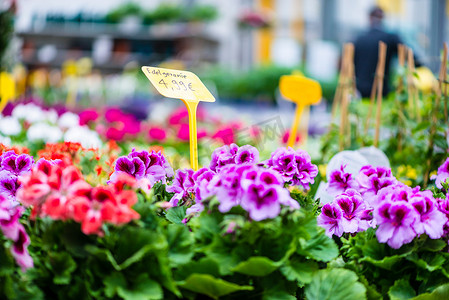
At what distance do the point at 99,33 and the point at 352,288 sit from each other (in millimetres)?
7275

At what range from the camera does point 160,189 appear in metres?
1.01

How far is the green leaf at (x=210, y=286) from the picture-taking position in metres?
0.75

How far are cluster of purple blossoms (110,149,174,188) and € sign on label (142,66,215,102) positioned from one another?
120 mm

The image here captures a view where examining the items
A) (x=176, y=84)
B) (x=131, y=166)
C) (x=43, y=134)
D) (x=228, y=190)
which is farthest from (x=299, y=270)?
(x=43, y=134)

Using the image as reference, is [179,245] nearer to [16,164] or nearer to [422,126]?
[16,164]

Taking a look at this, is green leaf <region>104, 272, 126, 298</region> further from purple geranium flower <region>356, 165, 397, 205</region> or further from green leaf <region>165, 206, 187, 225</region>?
purple geranium flower <region>356, 165, 397, 205</region>

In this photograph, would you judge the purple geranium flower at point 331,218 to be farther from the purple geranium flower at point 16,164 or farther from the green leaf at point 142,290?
the purple geranium flower at point 16,164

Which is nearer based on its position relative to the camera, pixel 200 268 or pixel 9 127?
pixel 200 268

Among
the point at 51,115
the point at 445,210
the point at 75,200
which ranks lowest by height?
the point at 51,115

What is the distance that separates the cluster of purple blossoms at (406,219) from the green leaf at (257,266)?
7.7 inches

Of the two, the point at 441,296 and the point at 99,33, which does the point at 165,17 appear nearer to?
the point at 99,33

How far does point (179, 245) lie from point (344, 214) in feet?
1.15

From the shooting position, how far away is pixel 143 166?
986mm

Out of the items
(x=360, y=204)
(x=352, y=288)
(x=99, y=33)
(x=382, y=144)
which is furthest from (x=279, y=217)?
(x=99, y=33)
